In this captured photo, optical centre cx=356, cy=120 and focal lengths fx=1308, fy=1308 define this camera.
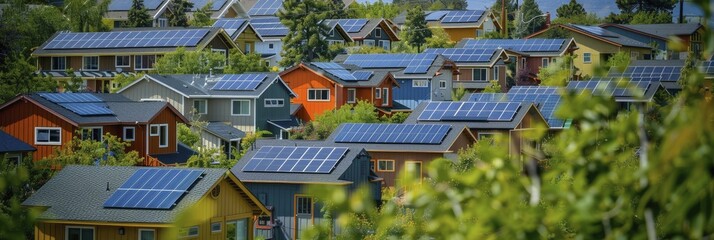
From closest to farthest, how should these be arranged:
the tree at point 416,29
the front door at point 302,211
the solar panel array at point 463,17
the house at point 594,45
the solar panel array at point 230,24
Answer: the front door at point 302,211 → the solar panel array at point 230,24 → the house at point 594,45 → the tree at point 416,29 → the solar panel array at point 463,17

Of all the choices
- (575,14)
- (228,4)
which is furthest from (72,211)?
(575,14)

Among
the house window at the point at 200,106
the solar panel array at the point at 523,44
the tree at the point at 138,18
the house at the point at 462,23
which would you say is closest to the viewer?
the house window at the point at 200,106

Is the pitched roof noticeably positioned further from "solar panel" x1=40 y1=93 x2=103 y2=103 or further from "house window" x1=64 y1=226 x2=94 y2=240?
"house window" x1=64 y1=226 x2=94 y2=240

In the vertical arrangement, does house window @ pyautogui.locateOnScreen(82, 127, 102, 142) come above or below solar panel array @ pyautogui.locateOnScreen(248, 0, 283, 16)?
below

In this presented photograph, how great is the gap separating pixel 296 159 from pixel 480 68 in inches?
1330

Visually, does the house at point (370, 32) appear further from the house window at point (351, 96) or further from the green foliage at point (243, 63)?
the house window at point (351, 96)

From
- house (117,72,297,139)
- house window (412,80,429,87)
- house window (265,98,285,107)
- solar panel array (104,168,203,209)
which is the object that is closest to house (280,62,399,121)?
house window (412,80,429,87)

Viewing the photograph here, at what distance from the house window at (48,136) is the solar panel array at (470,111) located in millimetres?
15784

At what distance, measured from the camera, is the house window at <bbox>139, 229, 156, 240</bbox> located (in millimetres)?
30328

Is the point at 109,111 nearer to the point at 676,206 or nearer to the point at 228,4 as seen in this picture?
the point at 676,206

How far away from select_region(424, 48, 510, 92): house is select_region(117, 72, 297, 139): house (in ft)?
56.1

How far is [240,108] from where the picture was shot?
57.3 m

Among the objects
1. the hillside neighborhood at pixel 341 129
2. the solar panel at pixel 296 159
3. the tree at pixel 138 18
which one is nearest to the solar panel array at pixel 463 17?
the hillside neighborhood at pixel 341 129

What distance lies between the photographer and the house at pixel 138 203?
99.6 ft
